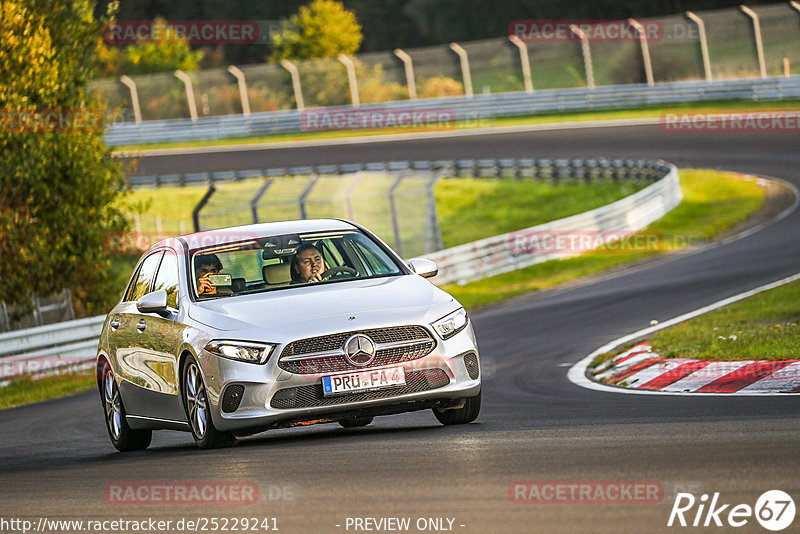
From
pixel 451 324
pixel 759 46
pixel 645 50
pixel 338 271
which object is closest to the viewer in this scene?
pixel 451 324

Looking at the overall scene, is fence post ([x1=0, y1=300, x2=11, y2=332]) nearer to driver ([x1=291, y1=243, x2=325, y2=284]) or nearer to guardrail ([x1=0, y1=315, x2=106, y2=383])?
guardrail ([x1=0, y1=315, x2=106, y2=383])

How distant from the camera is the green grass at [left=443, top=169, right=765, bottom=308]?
81.6 feet

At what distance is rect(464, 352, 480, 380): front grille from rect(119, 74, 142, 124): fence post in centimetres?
4888

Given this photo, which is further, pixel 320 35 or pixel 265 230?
pixel 320 35

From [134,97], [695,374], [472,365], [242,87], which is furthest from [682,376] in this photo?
[134,97]

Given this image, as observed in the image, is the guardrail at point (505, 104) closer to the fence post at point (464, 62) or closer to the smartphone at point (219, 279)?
the fence post at point (464, 62)

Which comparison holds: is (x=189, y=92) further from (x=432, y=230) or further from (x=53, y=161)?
(x=53, y=161)

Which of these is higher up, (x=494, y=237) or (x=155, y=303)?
(x=155, y=303)

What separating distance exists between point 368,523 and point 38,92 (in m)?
18.4

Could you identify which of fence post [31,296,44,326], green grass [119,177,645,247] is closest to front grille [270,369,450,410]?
fence post [31,296,44,326]

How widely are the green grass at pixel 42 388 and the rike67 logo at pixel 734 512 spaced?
13.2 m

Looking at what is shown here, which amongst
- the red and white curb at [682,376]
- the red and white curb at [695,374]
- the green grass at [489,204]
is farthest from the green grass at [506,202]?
the red and white curb at [695,374]

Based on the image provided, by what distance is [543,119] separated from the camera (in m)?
50.0

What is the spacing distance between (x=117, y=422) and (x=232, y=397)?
249 centimetres
